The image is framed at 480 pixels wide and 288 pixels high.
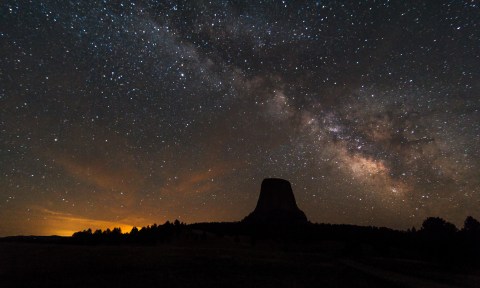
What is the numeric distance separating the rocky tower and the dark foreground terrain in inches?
1104

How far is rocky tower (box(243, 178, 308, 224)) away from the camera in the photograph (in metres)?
49.2

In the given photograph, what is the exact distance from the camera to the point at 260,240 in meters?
30.2

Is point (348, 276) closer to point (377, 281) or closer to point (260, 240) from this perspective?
point (377, 281)

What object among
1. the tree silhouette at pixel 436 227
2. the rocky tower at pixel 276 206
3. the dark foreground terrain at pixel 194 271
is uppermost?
the rocky tower at pixel 276 206

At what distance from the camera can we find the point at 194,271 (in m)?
15.2

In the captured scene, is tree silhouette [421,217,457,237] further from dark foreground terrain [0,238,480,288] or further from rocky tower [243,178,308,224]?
dark foreground terrain [0,238,480,288]

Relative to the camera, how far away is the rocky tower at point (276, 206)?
162ft

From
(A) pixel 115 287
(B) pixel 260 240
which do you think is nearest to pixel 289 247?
(B) pixel 260 240

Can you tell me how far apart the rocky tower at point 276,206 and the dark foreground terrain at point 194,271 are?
28.0 meters

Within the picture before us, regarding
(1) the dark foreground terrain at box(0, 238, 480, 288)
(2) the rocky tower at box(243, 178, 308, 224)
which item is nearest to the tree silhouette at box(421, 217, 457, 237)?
(2) the rocky tower at box(243, 178, 308, 224)

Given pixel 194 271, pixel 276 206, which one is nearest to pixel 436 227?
pixel 276 206

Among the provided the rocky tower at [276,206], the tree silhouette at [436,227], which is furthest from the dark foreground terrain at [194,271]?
the rocky tower at [276,206]

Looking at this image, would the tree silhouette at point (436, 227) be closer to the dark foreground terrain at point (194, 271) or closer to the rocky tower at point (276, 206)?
the rocky tower at point (276, 206)

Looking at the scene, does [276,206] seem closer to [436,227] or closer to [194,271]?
[436,227]
